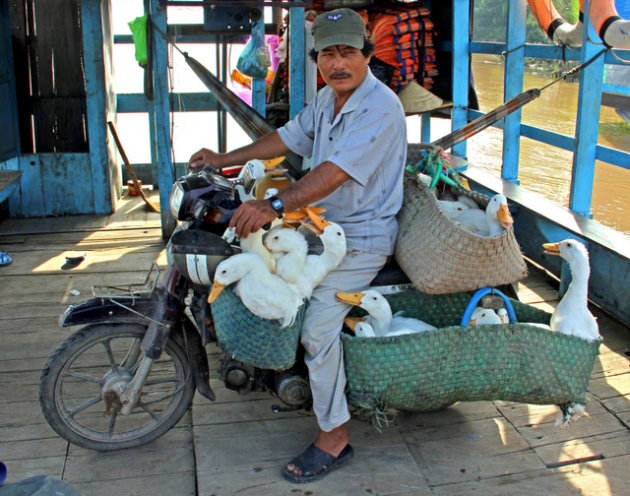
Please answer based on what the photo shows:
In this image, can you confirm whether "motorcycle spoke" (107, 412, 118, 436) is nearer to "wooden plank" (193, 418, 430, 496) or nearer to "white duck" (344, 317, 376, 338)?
"wooden plank" (193, 418, 430, 496)

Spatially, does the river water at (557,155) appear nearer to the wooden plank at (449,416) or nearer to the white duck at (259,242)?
the wooden plank at (449,416)

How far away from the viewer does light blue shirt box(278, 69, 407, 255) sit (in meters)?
2.39

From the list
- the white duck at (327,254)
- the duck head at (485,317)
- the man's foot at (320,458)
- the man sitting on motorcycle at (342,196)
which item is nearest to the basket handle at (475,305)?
the duck head at (485,317)

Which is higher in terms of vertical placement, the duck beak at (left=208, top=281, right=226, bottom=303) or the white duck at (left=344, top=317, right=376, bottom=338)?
the duck beak at (left=208, top=281, right=226, bottom=303)

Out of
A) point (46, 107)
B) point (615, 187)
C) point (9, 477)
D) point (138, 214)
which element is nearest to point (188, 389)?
point (9, 477)

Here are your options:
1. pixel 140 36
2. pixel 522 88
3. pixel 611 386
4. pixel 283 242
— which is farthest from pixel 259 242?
pixel 522 88

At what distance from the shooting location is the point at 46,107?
5.46 m

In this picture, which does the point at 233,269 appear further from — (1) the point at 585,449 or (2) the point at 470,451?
(1) the point at 585,449

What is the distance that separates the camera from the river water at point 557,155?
6594 millimetres

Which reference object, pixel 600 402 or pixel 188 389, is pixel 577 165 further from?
pixel 188 389

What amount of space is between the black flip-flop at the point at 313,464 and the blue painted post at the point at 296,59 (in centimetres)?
267

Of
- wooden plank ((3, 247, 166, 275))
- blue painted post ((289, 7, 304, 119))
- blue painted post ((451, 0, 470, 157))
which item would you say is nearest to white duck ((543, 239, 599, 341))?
blue painted post ((289, 7, 304, 119))

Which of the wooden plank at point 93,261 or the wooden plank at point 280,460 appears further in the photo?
the wooden plank at point 93,261

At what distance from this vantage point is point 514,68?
15.4 ft
